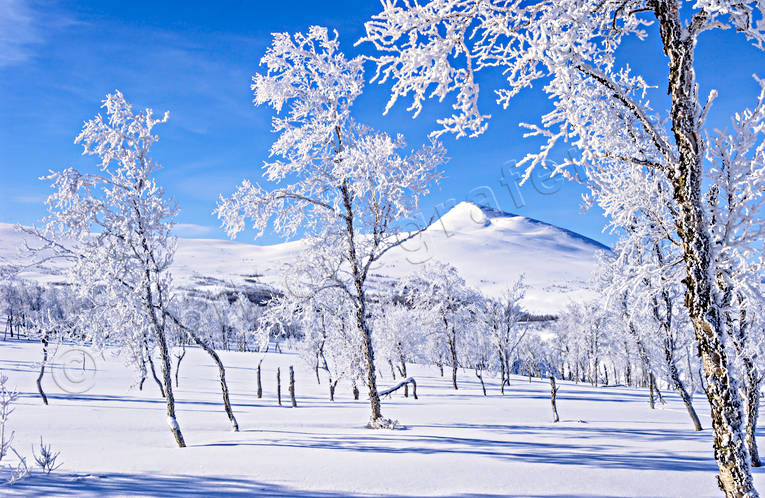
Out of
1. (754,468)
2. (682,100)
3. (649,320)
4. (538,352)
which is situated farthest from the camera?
(538,352)

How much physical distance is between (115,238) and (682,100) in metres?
11.3

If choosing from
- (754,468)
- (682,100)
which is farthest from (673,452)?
(682,100)

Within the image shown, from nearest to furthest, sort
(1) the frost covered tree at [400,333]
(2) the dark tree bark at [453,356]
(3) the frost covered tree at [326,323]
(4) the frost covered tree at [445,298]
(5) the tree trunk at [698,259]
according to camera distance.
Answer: (5) the tree trunk at [698,259] < (3) the frost covered tree at [326,323] < (2) the dark tree bark at [453,356] < (4) the frost covered tree at [445,298] < (1) the frost covered tree at [400,333]

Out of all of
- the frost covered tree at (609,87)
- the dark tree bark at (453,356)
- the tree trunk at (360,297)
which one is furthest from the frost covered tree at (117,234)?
the dark tree bark at (453,356)

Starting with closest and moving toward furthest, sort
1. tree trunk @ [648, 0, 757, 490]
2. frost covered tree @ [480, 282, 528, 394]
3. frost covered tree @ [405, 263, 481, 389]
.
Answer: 1. tree trunk @ [648, 0, 757, 490]
2. frost covered tree @ [480, 282, 528, 394]
3. frost covered tree @ [405, 263, 481, 389]

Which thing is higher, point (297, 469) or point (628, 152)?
point (628, 152)

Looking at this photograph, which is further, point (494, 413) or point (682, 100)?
point (494, 413)

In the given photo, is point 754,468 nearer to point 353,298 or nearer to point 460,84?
point 353,298

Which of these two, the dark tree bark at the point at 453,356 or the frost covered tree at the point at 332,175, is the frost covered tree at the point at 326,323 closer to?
the frost covered tree at the point at 332,175

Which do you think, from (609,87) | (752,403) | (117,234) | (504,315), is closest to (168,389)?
(117,234)

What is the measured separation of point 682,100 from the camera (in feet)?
12.0

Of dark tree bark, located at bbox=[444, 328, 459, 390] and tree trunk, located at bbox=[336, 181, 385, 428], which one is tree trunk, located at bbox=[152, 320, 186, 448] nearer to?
tree trunk, located at bbox=[336, 181, 385, 428]

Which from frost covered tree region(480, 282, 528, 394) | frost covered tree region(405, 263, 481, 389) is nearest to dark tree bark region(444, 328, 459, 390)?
frost covered tree region(405, 263, 481, 389)

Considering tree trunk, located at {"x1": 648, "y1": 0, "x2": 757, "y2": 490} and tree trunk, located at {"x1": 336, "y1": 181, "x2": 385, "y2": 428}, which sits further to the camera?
tree trunk, located at {"x1": 336, "y1": 181, "x2": 385, "y2": 428}
